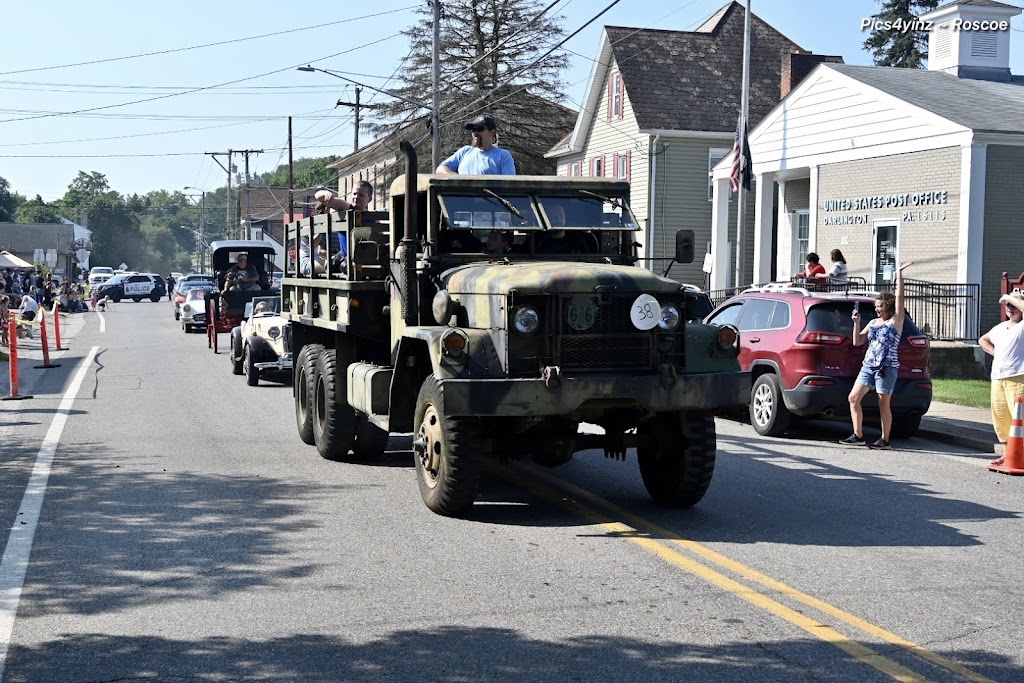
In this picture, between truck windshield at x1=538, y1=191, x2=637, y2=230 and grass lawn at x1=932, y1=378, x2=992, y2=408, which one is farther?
grass lawn at x1=932, y1=378, x2=992, y2=408

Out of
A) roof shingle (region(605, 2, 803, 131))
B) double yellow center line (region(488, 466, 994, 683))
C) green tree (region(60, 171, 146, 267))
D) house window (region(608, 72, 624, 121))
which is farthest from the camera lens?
green tree (region(60, 171, 146, 267))

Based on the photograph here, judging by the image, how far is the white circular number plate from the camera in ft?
26.6

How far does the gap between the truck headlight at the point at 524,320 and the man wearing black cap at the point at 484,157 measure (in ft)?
8.58

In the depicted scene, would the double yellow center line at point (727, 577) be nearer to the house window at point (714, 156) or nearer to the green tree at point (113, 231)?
the house window at point (714, 156)

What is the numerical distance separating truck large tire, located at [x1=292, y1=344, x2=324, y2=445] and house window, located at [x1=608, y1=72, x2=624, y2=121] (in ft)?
96.8

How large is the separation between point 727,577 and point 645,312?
200 cm

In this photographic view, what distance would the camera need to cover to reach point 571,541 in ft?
25.5

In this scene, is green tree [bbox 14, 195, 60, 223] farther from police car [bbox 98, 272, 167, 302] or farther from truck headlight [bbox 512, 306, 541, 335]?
truck headlight [bbox 512, 306, 541, 335]

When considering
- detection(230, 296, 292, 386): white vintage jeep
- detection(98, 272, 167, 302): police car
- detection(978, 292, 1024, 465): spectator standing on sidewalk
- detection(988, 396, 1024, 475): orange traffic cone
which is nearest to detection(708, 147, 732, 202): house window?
detection(230, 296, 292, 386): white vintage jeep

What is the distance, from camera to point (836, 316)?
13367mm

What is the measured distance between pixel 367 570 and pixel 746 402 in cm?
303

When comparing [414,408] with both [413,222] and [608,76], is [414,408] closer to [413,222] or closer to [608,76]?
[413,222]

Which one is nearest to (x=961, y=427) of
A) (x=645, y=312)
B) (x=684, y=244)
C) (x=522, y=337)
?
(x=684, y=244)

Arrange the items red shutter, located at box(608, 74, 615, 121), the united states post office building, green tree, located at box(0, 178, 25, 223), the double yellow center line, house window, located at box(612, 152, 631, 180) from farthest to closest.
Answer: green tree, located at box(0, 178, 25, 223), red shutter, located at box(608, 74, 615, 121), house window, located at box(612, 152, 631, 180), the united states post office building, the double yellow center line
